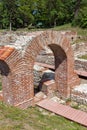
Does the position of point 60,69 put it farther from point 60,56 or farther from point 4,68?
point 4,68

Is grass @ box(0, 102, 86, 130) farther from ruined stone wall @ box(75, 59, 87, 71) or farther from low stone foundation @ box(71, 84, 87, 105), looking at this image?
ruined stone wall @ box(75, 59, 87, 71)

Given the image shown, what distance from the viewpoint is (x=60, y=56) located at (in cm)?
1005

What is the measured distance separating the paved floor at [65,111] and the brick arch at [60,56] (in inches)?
36.3

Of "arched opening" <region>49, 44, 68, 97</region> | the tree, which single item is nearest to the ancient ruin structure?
"arched opening" <region>49, 44, 68, 97</region>

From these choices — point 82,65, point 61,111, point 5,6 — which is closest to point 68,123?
point 61,111

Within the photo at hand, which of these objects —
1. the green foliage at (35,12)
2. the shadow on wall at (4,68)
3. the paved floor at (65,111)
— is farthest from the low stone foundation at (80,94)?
the green foliage at (35,12)

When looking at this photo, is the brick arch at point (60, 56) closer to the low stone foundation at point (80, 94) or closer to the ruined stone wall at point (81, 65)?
the low stone foundation at point (80, 94)

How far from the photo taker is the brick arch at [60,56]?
27.7ft

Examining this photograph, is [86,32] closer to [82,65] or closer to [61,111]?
[82,65]

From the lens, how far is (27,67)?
8336 mm

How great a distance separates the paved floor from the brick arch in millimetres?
923

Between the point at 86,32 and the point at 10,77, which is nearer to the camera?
the point at 10,77

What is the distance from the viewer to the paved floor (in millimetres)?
8043

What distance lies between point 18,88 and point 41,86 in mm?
2614
